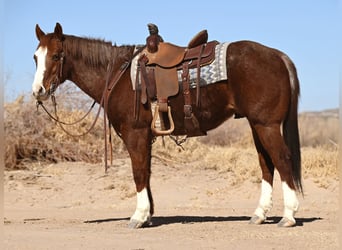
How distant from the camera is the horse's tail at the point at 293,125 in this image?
8.45 m

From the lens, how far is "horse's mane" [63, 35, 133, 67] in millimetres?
9234

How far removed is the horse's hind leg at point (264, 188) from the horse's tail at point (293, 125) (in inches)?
17.8

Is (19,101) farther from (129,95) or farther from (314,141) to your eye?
(314,141)

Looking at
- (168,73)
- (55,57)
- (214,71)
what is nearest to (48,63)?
(55,57)

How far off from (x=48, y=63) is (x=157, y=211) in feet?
11.3

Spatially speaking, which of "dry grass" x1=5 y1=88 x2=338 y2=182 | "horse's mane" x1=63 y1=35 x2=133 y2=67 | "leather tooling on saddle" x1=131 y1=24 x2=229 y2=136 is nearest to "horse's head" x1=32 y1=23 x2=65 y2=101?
"horse's mane" x1=63 y1=35 x2=133 y2=67

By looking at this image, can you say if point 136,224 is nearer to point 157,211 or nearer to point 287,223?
point 287,223

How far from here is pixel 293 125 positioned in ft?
27.8

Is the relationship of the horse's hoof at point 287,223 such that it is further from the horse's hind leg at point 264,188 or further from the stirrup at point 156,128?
the stirrup at point 156,128

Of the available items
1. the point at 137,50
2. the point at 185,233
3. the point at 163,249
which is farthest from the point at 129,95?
the point at 163,249

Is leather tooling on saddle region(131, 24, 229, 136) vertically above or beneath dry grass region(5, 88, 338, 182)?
above

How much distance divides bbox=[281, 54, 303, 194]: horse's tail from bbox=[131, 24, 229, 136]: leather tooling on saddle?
0.87 meters

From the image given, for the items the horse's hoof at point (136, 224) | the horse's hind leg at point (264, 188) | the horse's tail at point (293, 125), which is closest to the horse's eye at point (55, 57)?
the horse's hoof at point (136, 224)

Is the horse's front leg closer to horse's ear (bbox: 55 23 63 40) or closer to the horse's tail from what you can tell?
horse's ear (bbox: 55 23 63 40)
